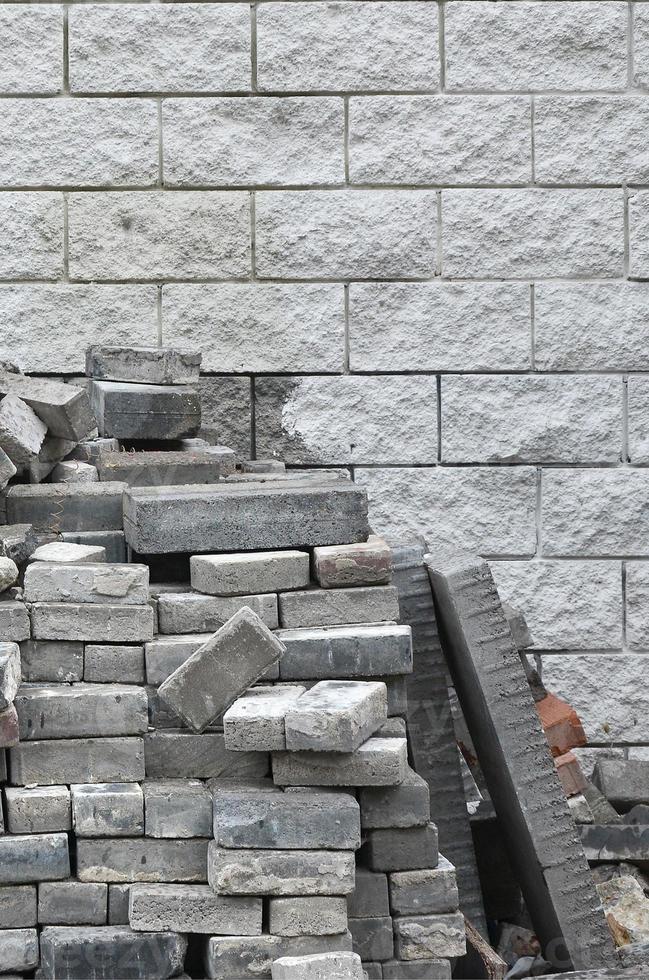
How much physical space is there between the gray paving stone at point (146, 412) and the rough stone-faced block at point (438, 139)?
184 centimetres

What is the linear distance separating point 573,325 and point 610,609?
4.91 feet

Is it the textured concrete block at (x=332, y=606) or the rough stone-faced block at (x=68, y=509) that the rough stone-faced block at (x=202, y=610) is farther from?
the rough stone-faced block at (x=68, y=509)

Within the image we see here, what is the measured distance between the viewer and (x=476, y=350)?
19.7 feet

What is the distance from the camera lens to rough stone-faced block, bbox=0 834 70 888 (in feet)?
11.1

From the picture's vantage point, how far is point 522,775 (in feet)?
13.1

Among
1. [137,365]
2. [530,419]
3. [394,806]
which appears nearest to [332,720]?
[394,806]

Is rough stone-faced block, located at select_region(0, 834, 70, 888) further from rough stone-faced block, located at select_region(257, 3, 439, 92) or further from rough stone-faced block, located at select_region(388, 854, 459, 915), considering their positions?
rough stone-faced block, located at select_region(257, 3, 439, 92)

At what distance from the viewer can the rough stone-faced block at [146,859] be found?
3.45 metres

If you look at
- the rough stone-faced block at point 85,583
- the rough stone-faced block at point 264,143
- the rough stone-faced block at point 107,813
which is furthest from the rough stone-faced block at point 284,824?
the rough stone-faced block at point 264,143

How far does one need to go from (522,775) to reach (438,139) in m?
3.43

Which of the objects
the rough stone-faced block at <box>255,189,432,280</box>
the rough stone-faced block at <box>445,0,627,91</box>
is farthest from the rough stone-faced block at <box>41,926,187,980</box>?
the rough stone-faced block at <box>445,0,627,91</box>

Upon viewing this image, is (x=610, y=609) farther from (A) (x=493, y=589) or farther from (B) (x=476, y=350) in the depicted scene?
(A) (x=493, y=589)

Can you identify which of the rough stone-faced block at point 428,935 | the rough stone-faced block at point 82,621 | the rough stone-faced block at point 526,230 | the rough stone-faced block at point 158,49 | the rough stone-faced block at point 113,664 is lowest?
the rough stone-faced block at point 428,935

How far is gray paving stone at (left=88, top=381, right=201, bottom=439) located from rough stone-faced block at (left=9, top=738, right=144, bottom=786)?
1.61 meters
